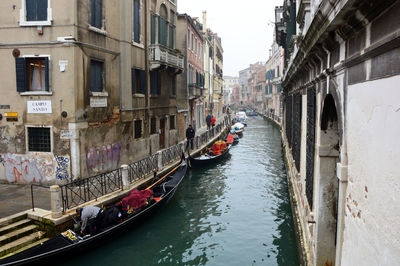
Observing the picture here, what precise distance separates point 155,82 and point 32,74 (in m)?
5.77

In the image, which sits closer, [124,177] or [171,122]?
[124,177]

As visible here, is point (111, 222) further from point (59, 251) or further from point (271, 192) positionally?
point (271, 192)

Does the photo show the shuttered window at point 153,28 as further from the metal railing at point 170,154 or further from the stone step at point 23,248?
the stone step at point 23,248

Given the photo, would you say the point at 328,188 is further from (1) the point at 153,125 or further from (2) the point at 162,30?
(2) the point at 162,30

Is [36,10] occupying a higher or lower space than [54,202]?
higher

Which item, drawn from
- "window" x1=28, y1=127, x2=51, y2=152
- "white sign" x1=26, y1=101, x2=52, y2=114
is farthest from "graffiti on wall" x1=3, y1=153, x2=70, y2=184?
"white sign" x1=26, y1=101, x2=52, y2=114

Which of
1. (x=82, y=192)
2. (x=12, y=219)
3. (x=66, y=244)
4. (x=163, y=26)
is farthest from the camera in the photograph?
(x=163, y=26)

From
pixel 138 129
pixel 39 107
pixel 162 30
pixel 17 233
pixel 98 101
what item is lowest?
pixel 17 233

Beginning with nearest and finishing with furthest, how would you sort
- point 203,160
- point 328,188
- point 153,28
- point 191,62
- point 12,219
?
point 328,188
point 12,219
point 153,28
point 203,160
point 191,62

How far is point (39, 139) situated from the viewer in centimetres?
987

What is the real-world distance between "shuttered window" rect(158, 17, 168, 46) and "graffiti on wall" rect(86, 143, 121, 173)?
5728 mm

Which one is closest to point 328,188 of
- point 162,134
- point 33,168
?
point 33,168

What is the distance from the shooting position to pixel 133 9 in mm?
12336

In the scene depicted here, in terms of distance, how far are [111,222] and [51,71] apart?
4.72m
